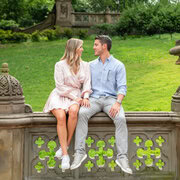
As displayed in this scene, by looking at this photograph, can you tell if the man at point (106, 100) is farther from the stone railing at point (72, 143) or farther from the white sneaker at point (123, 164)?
the stone railing at point (72, 143)

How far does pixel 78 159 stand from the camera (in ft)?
16.5

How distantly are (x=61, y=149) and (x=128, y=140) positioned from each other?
94 centimetres

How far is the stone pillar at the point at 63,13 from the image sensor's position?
106 ft

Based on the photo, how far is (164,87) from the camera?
13477 mm

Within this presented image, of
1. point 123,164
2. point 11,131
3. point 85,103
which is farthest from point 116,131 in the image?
point 11,131

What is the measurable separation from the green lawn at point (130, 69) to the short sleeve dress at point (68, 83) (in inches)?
211

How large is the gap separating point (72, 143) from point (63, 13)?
2813 centimetres

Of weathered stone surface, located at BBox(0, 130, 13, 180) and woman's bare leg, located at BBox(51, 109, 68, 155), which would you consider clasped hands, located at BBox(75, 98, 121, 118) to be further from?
weathered stone surface, located at BBox(0, 130, 13, 180)

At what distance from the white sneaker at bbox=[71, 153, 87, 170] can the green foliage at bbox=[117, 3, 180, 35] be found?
896 inches

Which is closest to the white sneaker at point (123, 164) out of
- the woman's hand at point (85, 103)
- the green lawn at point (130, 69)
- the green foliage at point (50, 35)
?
the woman's hand at point (85, 103)

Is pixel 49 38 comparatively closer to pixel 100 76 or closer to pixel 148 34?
pixel 148 34

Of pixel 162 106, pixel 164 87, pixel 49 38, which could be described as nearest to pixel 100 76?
pixel 162 106

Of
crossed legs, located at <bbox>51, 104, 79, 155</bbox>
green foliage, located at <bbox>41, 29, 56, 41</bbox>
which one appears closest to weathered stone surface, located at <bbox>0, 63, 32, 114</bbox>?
crossed legs, located at <bbox>51, 104, 79, 155</bbox>

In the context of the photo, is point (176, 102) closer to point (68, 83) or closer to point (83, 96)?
point (83, 96)
